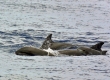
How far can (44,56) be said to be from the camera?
24.8 m

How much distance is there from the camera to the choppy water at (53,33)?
2143 cm

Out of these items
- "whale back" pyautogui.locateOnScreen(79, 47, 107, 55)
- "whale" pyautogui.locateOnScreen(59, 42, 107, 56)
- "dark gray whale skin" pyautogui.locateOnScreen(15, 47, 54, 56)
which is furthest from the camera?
"whale back" pyautogui.locateOnScreen(79, 47, 107, 55)

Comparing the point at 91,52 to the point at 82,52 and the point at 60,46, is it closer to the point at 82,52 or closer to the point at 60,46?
the point at 82,52

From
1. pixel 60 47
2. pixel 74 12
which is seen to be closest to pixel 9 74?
pixel 60 47

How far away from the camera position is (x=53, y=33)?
3469cm

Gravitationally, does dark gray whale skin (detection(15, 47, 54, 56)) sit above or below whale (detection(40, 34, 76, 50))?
below

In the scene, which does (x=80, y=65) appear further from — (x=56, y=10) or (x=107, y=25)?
(x=56, y=10)

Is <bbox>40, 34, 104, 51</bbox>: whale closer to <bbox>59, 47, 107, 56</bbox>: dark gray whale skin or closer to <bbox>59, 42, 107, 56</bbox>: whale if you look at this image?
<bbox>59, 42, 107, 56</bbox>: whale

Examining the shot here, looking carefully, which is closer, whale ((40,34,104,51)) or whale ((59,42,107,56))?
whale ((59,42,107,56))

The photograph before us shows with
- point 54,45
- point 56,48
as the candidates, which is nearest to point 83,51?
point 56,48

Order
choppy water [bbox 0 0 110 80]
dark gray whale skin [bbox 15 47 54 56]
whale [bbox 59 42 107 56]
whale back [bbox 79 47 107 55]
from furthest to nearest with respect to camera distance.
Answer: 1. whale back [bbox 79 47 107 55]
2. whale [bbox 59 42 107 56]
3. dark gray whale skin [bbox 15 47 54 56]
4. choppy water [bbox 0 0 110 80]

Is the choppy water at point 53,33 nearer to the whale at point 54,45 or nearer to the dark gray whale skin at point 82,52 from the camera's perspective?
the dark gray whale skin at point 82,52

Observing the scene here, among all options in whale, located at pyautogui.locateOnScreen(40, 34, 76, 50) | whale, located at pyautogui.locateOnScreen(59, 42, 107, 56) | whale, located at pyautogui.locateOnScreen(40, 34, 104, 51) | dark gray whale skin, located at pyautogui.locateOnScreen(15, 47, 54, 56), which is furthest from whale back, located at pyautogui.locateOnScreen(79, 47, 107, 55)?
dark gray whale skin, located at pyautogui.locateOnScreen(15, 47, 54, 56)

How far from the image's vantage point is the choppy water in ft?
70.3
